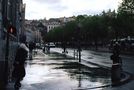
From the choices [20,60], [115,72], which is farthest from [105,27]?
[20,60]

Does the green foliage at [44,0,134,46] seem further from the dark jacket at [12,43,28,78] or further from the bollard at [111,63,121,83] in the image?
the dark jacket at [12,43,28,78]

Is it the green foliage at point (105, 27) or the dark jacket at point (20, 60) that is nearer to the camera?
the dark jacket at point (20, 60)

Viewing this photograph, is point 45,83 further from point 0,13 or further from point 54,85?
point 0,13

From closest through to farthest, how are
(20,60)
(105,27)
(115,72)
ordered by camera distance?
(20,60) < (115,72) < (105,27)

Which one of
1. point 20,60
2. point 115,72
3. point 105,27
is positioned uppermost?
point 105,27

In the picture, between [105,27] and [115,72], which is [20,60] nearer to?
[115,72]

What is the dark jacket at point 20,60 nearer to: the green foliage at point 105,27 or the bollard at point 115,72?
the bollard at point 115,72

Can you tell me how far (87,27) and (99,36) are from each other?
810 cm

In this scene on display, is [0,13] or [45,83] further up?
[0,13]

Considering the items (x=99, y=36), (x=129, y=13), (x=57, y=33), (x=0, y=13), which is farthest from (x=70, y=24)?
(x=0, y=13)

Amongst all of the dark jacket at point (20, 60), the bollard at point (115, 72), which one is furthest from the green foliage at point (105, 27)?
the dark jacket at point (20, 60)

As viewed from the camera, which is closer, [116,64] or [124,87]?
[124,87]

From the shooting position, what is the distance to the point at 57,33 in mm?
188375

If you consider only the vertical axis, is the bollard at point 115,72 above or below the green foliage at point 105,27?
below
